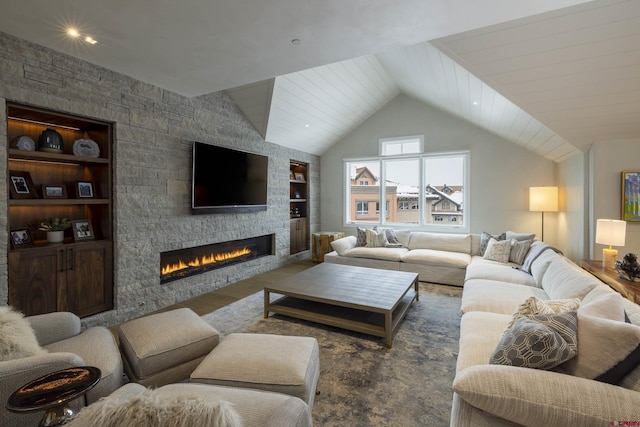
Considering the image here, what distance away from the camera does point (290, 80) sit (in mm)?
4254

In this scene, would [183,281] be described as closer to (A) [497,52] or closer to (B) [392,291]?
(B) [392,291]

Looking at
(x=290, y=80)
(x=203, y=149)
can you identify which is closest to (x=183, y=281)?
(x=203, y=149)

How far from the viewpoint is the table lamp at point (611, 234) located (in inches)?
118

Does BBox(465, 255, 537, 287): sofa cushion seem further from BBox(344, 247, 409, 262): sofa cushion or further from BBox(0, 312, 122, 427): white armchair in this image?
BBox(0, 312, 122, 427): white armchair

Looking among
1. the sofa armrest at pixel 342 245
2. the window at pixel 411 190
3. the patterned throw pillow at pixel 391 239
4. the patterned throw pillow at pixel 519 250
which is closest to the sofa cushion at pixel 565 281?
the patterned throw pillow at pixel 519 250

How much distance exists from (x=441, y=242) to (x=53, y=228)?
536cm

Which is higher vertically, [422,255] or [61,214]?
[61,214]

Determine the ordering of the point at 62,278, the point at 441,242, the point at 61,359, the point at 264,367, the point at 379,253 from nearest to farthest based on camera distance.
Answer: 1. the point at 61,359
2. the point at 264,367
3. the point at 62,278
4. the point at 379,253
5. the point at 441,242

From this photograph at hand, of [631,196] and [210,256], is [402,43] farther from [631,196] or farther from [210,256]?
[210,256]

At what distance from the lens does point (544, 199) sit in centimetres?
466

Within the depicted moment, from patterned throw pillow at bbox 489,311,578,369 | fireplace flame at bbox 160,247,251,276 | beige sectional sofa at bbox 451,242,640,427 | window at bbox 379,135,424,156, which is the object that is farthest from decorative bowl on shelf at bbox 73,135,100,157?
window at bbox 379,135,424,156

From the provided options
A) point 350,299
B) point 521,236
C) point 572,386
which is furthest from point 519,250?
point 572,386

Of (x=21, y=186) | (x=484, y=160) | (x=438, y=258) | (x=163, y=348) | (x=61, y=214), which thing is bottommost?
(x=163, y=348)

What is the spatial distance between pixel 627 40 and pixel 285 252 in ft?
17.3
